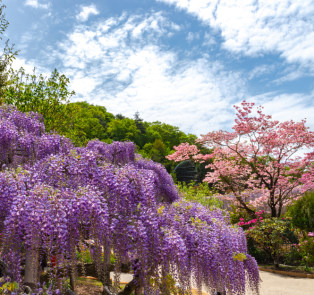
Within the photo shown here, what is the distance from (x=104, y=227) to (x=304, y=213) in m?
9.51

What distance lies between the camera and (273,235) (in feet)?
30.2

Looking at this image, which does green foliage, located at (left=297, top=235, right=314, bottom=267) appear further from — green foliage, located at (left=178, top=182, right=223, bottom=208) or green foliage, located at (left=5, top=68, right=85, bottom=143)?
green foliage, located at (left=5, top=68, right=85, bottom=143)

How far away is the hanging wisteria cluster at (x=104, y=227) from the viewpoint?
2812mm

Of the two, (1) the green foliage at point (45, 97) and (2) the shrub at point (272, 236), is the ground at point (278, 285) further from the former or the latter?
(1) the green foliage at point (45, 97)

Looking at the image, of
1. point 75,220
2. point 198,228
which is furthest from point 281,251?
point 75,220

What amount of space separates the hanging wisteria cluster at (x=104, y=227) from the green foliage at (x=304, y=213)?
6.88m

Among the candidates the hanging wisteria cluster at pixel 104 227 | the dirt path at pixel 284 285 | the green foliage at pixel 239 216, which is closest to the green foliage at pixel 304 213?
the green foliage at pixel 239 216

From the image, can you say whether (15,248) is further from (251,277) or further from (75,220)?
(251,277)

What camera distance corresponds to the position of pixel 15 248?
304cm

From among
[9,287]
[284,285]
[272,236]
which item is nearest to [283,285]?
[284,285]

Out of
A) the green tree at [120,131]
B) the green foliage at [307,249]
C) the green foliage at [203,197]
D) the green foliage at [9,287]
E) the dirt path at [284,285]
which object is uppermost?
the green tree at [120,131]

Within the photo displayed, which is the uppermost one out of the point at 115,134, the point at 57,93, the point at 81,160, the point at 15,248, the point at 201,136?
the point at 115,134

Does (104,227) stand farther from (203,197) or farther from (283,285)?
(203,197)

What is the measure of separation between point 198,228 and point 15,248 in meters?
2.46
